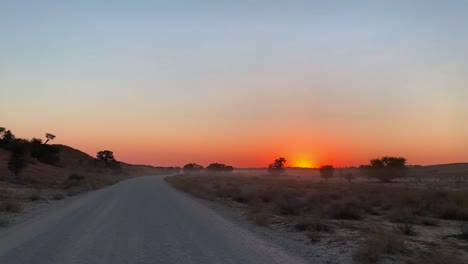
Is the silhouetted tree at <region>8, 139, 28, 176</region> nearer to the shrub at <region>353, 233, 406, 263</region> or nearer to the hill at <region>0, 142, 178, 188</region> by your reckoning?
the hill at <region>0, 142, 178, 188</region>

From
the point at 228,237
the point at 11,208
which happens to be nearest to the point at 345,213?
the point at 228,237

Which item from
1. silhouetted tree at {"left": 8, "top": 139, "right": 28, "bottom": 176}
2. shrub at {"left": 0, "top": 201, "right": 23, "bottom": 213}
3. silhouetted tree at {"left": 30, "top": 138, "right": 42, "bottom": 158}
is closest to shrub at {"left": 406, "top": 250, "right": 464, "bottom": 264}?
shrub at {"left": 0, "top": 201, "right": 23, "bottom": 213}

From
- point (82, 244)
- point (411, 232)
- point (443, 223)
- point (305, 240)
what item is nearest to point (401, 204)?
point (443, 223)

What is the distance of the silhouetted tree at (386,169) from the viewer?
98.2m

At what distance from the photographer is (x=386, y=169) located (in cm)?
9988

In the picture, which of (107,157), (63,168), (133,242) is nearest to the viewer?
(133,242)

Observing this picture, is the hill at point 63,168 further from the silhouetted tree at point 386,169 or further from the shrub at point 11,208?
the silhouetted tree at point 386,169

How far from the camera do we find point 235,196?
41438 mm

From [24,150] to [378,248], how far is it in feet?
181

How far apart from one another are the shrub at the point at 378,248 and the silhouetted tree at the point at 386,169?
85591mm

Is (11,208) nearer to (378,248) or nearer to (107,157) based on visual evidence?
(378,248)

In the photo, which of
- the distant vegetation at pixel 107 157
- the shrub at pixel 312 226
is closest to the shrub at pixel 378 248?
the shrub at pixel 312 226

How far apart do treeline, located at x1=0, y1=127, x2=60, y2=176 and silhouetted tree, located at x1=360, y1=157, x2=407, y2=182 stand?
6321 cm

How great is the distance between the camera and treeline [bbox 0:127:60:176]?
57.7m
